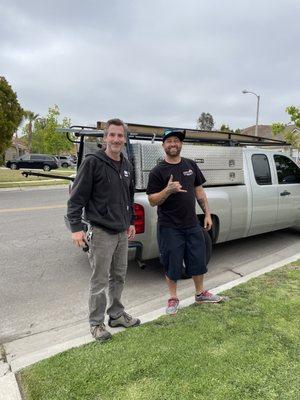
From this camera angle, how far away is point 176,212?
3738mm

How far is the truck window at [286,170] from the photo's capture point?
6570 mm

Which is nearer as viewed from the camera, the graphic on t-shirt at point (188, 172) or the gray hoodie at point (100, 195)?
the gray hoodie at point (100, 195)

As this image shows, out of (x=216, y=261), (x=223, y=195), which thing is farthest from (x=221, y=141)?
(x=216, y=261)

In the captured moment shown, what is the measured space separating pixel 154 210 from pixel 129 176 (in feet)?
4.01

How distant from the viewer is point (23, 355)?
314cm

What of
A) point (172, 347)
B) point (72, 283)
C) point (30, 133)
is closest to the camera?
point (172, 347)

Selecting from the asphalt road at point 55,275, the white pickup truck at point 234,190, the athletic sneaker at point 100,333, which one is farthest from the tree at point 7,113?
the athletic sneaker at point 100,333

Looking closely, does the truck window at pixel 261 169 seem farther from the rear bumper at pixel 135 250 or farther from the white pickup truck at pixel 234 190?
the rear bumper at pixel 135 250

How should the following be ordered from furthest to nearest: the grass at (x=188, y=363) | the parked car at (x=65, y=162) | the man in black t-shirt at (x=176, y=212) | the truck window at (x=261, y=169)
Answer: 1. the parked car at (x=65, y=162)
2. the truck window at (x=261, y=169)
3. the man in black t-shirt at (x=176, y=212)
4. the grass at (x=188, y=363)

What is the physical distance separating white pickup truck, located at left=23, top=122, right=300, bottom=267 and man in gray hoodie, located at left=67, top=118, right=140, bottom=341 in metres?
1.15

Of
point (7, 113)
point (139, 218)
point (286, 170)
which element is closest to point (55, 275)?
point (139, 218)

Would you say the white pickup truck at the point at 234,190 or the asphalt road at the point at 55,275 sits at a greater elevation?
the white pickup truck at the point at 234,190

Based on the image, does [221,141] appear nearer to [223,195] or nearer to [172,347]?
[223,195]

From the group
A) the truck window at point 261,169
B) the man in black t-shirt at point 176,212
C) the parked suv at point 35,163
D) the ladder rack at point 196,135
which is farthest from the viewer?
the parked suv at point 35,163
